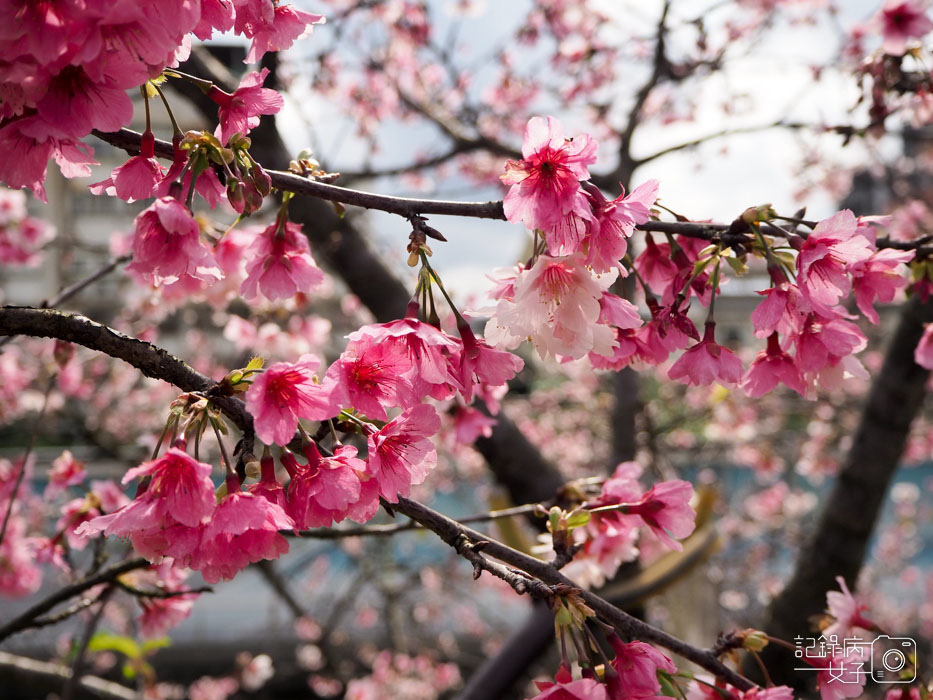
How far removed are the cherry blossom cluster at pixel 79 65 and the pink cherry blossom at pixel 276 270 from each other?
0.20 metres

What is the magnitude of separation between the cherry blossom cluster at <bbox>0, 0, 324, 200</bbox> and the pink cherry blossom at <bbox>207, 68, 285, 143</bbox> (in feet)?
0.24

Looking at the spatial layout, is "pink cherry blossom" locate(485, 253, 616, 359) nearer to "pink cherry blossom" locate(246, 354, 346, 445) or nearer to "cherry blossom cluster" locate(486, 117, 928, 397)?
"cherry blossom cluster" locate(486, 117, 928, 397)

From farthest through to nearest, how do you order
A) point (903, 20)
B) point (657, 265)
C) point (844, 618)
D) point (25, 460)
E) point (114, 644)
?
point (114, 644)
point (903, 20)
point (25, 460)
point (844, 618)
point (657, 265)

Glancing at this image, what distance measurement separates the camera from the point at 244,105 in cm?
84

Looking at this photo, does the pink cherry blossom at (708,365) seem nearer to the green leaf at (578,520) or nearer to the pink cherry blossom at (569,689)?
the green leaf at (578,520)

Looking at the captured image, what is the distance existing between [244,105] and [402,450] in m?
0.47

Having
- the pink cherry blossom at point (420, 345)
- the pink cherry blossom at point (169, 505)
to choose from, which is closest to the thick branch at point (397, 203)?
the pink cherry blossom at point (420, 345)

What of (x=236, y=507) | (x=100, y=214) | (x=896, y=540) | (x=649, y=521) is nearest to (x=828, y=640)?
(x=649, y=521)

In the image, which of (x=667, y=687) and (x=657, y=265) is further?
(x=657, y=265)

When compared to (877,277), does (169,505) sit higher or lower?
lower

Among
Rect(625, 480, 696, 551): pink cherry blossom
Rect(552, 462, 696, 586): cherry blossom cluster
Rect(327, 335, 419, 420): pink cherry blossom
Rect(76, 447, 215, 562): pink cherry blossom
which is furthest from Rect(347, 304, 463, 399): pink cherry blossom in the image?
Rect(625, 480, 696, 551): pink cherry blossom

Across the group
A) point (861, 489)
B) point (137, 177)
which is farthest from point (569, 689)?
point (861, 489)

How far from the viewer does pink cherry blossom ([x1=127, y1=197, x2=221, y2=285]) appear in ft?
Answer: 2.43

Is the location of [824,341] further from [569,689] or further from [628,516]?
[569,689]
